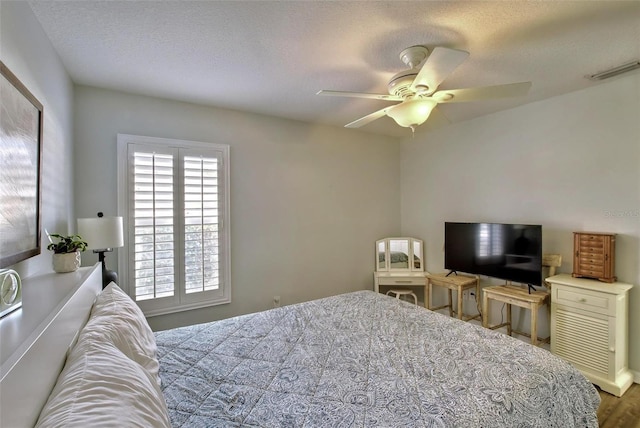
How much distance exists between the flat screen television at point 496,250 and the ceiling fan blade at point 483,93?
5.12 ft

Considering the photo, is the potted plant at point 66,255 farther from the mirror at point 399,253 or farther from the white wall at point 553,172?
the white wall at point 553,172

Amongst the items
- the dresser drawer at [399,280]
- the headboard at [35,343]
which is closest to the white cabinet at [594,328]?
the dresser drawer at [399,280]

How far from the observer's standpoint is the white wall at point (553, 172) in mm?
2527

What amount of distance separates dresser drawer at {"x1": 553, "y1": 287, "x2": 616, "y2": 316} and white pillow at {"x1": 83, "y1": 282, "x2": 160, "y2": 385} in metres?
3.18

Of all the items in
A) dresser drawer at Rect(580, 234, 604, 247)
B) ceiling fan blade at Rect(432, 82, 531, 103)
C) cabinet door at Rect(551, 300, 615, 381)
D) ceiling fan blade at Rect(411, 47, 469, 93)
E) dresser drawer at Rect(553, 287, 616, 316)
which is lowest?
cabinet door at Rect(551, 300, 615, 381)

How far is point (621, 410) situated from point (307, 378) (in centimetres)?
252

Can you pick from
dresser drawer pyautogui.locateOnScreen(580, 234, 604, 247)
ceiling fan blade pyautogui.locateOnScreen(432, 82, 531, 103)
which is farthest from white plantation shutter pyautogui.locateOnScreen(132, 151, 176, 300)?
dresser drawer pyautogui.locateOnScreen(580, 234, 604, 247)

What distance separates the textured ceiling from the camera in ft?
5.36

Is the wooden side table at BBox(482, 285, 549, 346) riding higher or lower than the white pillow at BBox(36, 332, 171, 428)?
lower

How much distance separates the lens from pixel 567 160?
288 centimetres

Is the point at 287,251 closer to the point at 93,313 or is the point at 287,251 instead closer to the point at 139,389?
the point at 93,313

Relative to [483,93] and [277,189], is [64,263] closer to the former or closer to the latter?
[277,189]

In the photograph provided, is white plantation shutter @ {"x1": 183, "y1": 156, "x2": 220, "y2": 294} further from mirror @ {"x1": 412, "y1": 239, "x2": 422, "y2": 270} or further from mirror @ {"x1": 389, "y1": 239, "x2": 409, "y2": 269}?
mirror @ {"x1": 412, "y1": 239, "x2": 422, "y2": 270}

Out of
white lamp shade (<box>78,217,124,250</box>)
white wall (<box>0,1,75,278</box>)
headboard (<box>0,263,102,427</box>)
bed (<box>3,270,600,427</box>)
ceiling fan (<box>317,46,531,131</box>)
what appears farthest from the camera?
white lamp shade (<box>78,217,124,250</box>)
